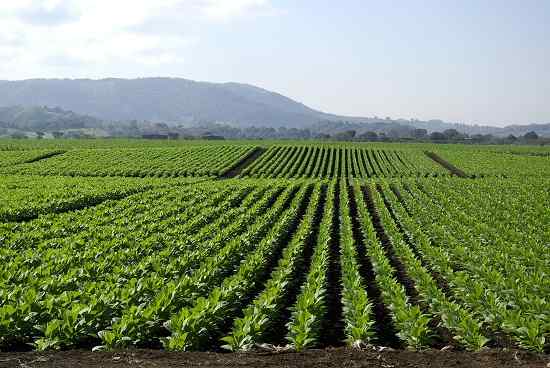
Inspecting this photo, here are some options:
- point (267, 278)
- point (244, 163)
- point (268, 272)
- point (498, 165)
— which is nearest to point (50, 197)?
point (268, 272)

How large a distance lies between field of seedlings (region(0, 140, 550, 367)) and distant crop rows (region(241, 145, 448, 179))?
17.1 meters

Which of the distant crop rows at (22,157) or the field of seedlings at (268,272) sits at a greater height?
the distant crop rows at (22,157)

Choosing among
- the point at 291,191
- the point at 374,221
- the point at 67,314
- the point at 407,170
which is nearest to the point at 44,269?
the point at 67,314

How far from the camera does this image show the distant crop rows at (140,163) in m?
47.2

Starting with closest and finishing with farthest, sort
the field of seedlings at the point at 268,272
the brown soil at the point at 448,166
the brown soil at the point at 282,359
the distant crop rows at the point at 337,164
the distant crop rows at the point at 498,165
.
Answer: the brown soil at the point at 282,359 < the field of seedlings at the point at 268,272 < the distant crop rows at the point at 498,165 < the distant crop rows at the point at 337,164 < the brown soil at the point at 448,166

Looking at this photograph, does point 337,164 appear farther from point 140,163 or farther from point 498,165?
point 140,163

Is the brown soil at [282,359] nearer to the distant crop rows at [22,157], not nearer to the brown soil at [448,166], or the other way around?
the brown soil at [448,166]

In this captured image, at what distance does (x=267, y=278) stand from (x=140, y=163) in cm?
4232

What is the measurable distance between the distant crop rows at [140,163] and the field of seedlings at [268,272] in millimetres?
15098

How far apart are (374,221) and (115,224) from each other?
11714mm

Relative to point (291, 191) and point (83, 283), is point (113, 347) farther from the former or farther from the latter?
point (291, 191)

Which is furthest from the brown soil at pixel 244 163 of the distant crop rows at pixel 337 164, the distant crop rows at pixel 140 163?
the distant crop rows at pixel 337 164

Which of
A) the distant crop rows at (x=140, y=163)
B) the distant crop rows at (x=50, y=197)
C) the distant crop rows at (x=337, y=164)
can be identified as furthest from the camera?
the distant crop rows at (x=337, y=164)

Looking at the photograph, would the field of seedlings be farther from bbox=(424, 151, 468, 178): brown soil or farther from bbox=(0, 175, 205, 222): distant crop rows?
bbox=(424, 151, 468, 178): brown soil
